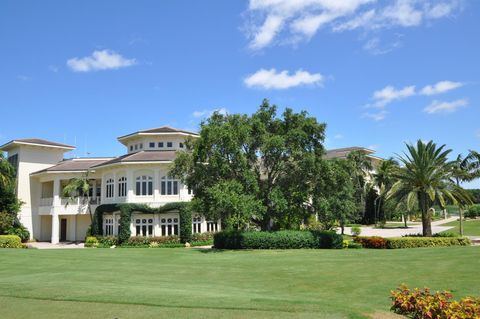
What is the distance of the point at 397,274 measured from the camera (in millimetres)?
18500

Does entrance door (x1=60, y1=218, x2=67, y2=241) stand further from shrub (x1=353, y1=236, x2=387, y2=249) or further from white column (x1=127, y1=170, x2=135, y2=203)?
shrub (x1=353, y1=236, x2=387, y2=249)

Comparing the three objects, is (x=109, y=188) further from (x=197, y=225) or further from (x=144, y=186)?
(x=197, y=225)

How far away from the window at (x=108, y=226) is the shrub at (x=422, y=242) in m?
26.3

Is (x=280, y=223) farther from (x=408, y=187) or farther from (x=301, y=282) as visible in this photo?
(x=301, y=282)

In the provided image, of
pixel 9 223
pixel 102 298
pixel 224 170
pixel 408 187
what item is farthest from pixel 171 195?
pixel 102 298

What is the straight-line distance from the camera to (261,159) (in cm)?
3369

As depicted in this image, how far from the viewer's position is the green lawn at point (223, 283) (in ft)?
32.1

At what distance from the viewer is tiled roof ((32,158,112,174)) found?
1884 inches

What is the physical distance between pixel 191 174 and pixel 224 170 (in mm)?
3458

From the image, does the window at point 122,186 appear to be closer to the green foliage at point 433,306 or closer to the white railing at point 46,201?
the white railing at point 46,201

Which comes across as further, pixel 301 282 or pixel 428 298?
pixel 301 282

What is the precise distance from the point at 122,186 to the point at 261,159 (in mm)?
16646

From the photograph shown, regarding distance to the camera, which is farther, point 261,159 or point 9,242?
point 9,242

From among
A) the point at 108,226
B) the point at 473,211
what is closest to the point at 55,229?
the point at 108,226
